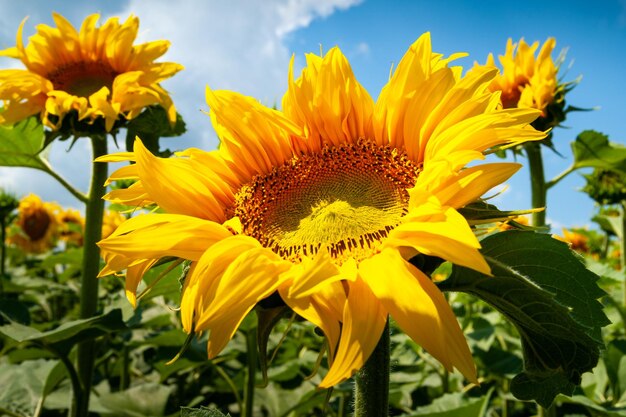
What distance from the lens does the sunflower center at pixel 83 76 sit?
112 inches

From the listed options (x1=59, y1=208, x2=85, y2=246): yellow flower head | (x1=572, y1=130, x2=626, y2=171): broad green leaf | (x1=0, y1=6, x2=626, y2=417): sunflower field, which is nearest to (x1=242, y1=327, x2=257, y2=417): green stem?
(x1=0, y1=6, x2=626, y2=417): sunflower field

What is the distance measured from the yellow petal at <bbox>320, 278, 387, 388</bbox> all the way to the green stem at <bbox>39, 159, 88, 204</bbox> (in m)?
1.93

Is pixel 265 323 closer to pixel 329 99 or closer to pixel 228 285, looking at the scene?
pixel 228 285

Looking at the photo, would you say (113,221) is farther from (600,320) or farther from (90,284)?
(600,320)

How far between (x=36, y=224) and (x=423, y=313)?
22.9 feet

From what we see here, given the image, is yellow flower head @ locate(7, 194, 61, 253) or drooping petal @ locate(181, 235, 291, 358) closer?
drooping petal @ locate(181, 235, 291, 358)

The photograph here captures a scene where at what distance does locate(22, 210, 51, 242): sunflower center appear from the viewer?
7.02 m

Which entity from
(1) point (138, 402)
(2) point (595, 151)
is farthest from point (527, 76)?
(1) point (138, 402)

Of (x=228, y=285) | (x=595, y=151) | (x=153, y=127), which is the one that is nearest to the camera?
(x=228, y=285)

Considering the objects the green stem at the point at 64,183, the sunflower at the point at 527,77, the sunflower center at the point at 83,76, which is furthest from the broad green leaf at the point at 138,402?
the sunflower at the point at 527,77

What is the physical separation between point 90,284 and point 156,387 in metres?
0.54

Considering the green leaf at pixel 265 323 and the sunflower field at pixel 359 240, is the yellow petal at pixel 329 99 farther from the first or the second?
the green leaf at pixel 265 323

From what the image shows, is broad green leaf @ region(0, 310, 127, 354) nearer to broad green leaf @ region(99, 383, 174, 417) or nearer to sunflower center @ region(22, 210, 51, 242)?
broad green leaf @ region(99, 383, 174, 417)

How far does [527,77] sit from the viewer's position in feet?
10.2
